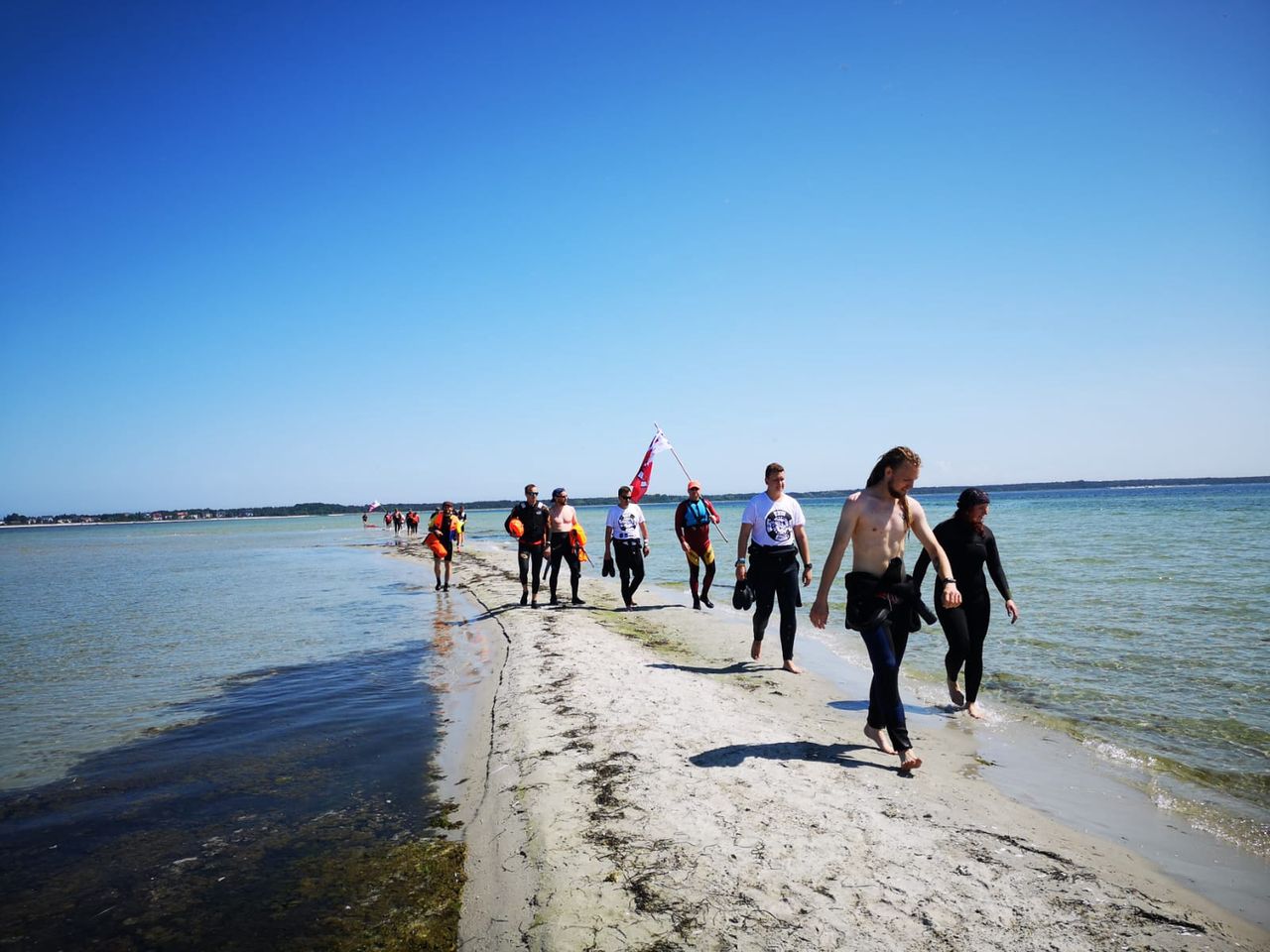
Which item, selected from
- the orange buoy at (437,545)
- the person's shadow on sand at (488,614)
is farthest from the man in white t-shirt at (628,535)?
the orange buoy at (437,545)

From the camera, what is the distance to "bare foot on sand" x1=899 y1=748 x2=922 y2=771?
4402 mm

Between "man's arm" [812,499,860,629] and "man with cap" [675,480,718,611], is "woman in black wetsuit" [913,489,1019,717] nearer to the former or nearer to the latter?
"man's arm" [812,499,860,629]

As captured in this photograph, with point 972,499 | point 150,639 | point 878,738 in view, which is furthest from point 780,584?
point 150,639

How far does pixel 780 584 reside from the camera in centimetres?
712

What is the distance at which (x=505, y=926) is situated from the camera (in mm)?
2926

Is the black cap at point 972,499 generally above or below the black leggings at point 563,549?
above

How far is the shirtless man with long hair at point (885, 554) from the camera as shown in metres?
4.50

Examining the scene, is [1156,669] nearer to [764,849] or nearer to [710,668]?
[710,668]

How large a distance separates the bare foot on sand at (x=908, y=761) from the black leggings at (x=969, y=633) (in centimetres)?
166

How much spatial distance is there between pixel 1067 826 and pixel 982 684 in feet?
11.2

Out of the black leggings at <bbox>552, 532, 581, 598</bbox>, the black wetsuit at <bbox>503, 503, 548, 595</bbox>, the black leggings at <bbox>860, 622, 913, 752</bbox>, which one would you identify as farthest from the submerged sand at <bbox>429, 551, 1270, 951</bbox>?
the black wetsuit at <bbox>503, 503, 548, 595</bbox>

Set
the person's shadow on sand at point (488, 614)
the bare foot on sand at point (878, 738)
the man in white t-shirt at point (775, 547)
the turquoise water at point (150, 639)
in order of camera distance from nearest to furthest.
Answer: the bare foot on sand at point (878, 738) < the turquoise water at point (150, 639) < the man in white t-shirt at point (775, 547) < the person's shadow on sand at point (488, 614)

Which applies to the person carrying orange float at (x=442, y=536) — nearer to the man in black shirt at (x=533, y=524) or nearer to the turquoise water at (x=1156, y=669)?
the man in black shirt at (x=533, y=524)

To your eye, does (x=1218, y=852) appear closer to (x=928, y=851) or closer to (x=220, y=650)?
(x=928, y=851)
